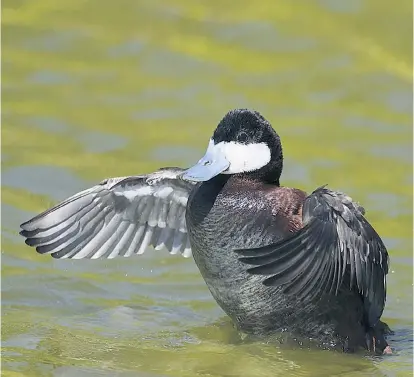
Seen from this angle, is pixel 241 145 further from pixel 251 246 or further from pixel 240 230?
pixel 251 246

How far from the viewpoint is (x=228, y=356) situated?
22.3 feet

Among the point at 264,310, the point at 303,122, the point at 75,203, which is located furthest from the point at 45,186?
the point at 264,310

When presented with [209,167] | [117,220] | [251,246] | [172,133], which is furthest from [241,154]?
[172,133]

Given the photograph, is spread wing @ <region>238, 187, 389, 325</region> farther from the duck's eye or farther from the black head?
the duck's eye

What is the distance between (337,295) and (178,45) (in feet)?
23.3

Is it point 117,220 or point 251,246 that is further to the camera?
point 117,220

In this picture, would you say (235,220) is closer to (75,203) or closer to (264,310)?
(264,310)

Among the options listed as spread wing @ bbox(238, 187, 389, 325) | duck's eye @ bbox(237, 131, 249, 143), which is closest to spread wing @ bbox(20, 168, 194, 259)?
duck's eye @ bbox(237, 131, 249, 143)

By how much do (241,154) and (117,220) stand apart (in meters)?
1.68

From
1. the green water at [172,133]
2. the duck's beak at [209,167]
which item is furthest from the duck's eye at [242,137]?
the green water at [172,133]

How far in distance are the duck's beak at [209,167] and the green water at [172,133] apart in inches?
47.0

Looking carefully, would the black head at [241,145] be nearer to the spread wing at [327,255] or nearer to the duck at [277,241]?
the duck at [277,241]

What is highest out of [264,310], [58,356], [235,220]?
[235,220]

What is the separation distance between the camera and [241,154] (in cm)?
683
